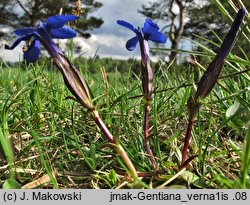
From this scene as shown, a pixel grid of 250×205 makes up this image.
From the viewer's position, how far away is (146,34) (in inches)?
34.9

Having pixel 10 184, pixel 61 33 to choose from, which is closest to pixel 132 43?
pixel 61 33

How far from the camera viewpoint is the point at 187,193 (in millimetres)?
665

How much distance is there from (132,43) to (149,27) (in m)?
0.08

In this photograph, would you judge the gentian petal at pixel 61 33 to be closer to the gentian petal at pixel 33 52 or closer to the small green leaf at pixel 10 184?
the gentian petal at pixel 33 52

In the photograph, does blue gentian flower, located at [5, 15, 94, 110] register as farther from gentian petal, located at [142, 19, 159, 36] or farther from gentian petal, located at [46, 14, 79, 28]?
gentian petal, located at [142, 19, 159, 36]

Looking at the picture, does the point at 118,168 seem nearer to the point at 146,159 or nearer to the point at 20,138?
the point at 146,159

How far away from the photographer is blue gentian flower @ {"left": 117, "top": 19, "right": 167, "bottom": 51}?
838 millimetres

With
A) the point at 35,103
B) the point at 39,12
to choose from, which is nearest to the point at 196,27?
the point at 39,12

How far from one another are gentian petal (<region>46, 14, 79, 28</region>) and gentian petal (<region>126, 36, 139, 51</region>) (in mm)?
206

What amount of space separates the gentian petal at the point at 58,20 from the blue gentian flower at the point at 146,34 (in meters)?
0.13

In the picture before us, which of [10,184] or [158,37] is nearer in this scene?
[10,184]

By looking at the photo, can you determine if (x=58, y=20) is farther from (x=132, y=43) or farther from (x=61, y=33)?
(x=132, y=43)

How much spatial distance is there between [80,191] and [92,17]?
21.1 m

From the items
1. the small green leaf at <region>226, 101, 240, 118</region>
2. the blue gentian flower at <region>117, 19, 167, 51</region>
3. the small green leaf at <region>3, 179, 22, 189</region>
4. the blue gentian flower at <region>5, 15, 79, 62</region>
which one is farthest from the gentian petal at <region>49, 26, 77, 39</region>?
the small green leaf at <region>226, 101, 240, 118</region>
